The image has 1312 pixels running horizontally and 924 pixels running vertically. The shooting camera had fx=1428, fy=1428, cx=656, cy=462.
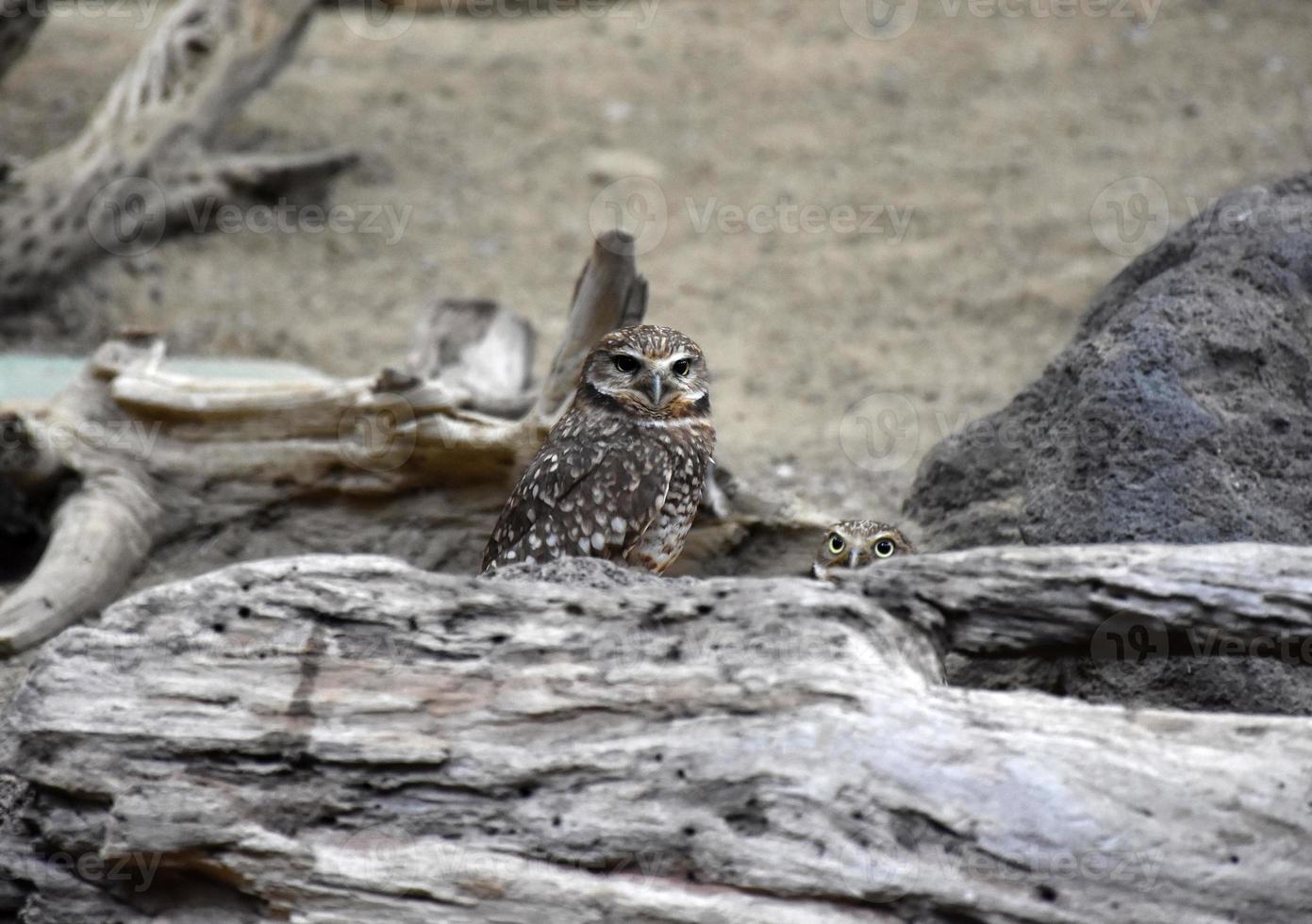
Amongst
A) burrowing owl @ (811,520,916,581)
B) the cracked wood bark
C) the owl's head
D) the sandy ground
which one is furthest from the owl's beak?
the sandy ground

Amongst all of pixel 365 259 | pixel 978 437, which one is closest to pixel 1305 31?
pixel 365 259

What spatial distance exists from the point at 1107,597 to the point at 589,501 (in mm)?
2156

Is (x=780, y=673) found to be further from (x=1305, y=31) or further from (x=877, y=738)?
(x=1305, y=31)

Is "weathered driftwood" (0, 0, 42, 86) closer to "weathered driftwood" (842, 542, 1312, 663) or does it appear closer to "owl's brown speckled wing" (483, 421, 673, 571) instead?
"owl's brown speckled wing" (483, 421, 673, 571)

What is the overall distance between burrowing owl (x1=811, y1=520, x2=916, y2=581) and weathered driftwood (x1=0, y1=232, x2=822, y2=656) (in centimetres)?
84

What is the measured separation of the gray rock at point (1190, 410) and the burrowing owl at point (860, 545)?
1.26 feet

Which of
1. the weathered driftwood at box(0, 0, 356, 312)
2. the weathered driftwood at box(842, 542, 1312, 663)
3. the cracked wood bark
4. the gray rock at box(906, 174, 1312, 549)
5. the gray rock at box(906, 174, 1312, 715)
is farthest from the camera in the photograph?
the weathered driftwood at box(0, 0, 356, 312)

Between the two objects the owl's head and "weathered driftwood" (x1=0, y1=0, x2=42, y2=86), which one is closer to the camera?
the owl's head

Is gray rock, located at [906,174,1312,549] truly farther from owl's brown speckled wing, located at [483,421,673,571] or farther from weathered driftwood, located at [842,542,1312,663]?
owl's brown speckled wing, located at [483,421,673,571]

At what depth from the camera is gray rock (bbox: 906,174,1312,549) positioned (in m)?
4.36

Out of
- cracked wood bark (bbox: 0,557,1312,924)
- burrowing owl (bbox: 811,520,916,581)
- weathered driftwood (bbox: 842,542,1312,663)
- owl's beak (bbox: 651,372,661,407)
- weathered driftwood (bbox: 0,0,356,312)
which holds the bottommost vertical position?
cracked wood bark (bbox: 0,557,1312,924)

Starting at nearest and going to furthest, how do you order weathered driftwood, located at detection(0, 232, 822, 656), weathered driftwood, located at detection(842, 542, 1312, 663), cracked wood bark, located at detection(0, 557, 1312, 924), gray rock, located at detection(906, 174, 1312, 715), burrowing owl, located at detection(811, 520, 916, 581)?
cracked wood bark, located at detection(0, 557, 1312, 924), weathered driftwood, located at detection(842, 542, 1312, 663), gray rock, located at detection(906, 174, 1312, 715), burrowing owl, located at detection(811, 520, 916, 581), weathered driftwood, located at detection(0, 232, 822, 656)

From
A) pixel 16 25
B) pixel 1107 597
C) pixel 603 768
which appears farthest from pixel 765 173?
pixel 603 768

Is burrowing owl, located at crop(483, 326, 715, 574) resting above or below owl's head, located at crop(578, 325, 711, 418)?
below
